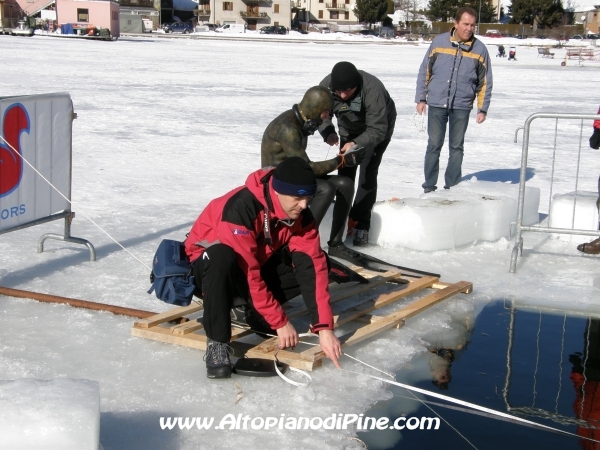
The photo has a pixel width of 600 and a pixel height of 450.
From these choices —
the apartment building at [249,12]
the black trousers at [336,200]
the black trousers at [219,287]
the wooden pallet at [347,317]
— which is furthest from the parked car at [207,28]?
the black trousers at [219,287]

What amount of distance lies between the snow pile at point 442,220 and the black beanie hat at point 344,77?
1181 millimetres

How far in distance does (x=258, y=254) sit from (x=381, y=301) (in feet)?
4.19

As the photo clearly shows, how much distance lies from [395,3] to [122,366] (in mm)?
115392

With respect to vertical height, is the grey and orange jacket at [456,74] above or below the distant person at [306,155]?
above

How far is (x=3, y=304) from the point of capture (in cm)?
507

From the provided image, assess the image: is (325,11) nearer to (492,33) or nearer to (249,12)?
(249,12)

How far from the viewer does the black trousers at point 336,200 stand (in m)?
5.98

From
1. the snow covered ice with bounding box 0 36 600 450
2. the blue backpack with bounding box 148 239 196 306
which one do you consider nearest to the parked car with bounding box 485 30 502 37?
the snow covered ice with bounding box 0 36 600 450

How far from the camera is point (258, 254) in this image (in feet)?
14.0

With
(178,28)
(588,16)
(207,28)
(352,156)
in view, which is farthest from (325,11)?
(352,156)

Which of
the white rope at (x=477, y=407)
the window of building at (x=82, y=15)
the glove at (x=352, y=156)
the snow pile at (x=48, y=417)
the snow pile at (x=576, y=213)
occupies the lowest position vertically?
the white rope at (x=477, y=407)

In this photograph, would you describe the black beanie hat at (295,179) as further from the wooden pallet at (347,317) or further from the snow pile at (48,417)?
the snow pile at (48,417)

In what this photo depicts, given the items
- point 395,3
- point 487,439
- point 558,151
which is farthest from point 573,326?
point 395,3

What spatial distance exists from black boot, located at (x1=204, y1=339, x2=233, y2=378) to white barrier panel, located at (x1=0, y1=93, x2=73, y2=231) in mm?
2300
